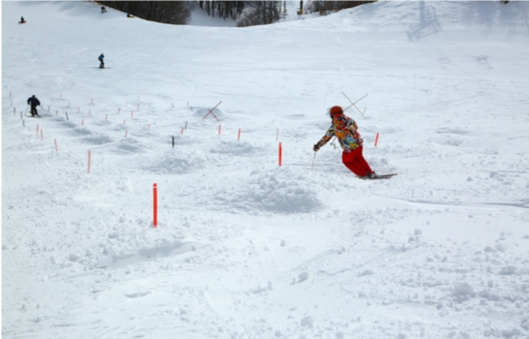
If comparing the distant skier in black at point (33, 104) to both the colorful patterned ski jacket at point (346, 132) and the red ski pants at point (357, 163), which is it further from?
the red ski pants at point (357, 163)

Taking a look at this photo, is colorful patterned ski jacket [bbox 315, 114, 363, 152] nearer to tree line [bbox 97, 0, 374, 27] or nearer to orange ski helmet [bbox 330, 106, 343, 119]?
orange ski helmet [bbox 330, 106, 343, 119]

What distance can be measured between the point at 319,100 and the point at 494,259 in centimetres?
1877

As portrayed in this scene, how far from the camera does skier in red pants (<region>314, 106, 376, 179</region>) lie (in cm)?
948

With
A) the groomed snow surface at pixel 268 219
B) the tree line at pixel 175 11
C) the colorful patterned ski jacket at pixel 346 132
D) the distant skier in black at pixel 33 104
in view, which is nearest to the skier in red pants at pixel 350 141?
the colorful patterned ski jacket at pixel 346 132

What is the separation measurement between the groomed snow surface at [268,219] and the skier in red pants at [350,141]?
295mm

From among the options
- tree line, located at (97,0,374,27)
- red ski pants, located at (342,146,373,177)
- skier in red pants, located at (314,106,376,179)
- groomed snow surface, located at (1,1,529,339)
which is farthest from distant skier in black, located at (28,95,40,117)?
tree line, located at (97,0,374,27)

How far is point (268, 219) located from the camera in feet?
25.0

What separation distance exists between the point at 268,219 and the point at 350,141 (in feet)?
10.3

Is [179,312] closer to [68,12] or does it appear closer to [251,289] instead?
[251,289]

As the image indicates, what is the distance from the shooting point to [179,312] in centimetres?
448

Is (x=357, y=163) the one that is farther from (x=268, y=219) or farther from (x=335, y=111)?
(x=268, y=219)

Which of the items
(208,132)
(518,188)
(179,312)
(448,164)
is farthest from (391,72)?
(179,312)

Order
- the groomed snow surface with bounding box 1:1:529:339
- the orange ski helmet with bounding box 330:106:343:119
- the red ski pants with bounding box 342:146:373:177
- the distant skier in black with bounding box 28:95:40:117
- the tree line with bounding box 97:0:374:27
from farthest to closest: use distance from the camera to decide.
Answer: the tree line with bounding box 97:0:374:27 → the distant skier in black with bounding box 28:95:40:117 → the red ski pants with bounding box 342:146:373:177 → the orange ski helmet with bounding box 330:106:343:119 → the groomed snow surface with bounding box 1:1:529:339

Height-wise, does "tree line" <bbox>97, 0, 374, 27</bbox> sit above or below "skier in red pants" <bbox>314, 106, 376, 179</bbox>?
above
